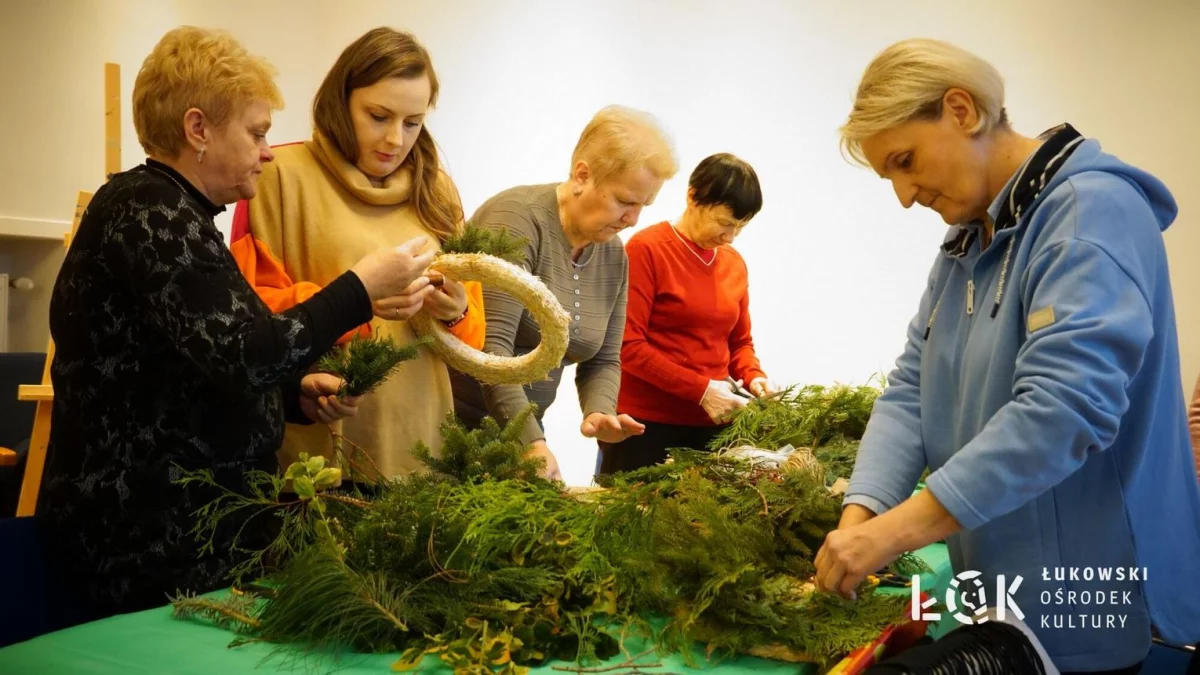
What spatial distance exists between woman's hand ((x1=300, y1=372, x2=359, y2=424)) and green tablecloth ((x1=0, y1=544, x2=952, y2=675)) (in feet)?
1.60

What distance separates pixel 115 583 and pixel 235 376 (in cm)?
33

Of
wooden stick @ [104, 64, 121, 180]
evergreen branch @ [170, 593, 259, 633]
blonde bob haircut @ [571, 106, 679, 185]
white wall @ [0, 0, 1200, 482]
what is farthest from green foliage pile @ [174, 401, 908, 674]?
white wall @ [0, 0, 1200, 482]

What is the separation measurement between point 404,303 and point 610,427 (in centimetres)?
75

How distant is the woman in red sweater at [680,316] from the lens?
316 centimetres

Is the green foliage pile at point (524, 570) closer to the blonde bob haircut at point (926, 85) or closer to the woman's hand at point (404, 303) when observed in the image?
the woman's hand at point (404, 303)

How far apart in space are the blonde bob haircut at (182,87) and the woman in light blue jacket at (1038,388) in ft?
2.91

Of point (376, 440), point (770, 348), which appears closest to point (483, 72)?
point (770, 348)

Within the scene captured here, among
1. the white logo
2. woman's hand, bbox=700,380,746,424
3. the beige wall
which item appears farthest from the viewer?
the beige wall

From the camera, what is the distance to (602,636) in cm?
120

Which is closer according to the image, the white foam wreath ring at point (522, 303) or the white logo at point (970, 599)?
the white logo at point (970, 599)

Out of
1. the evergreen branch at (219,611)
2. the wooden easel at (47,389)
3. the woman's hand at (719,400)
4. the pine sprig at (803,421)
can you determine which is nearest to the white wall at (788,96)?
the wooden easel at (47,389)

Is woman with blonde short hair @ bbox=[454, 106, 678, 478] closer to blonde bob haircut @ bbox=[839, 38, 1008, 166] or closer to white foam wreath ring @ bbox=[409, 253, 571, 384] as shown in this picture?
white foam wreath ring @ bbox=[409, 253, 571, 384]

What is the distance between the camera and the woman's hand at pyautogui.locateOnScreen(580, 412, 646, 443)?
7.64 feet

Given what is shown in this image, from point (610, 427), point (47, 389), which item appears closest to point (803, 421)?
point (610, 427)
